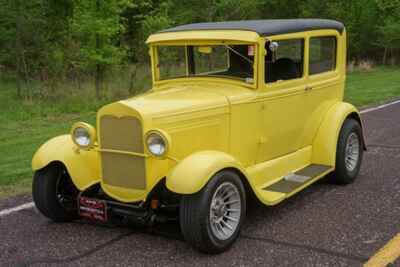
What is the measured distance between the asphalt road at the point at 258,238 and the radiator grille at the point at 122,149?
1.72 feet

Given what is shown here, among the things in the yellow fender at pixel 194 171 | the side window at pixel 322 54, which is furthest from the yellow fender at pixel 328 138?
the yellow fender at pixel 194 171

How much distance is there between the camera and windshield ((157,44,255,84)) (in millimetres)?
5176

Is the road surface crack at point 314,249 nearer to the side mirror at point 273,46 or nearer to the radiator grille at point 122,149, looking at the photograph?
the radiator grille at point 122,149

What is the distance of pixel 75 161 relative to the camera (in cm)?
474

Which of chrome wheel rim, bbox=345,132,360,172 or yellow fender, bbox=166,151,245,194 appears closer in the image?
yellow fender, bbox=166,151,245,194

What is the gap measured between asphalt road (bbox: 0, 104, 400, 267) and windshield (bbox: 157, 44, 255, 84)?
1.40m

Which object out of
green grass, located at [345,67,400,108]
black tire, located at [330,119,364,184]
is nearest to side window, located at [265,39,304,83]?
black tire, located at [330,119,364,184]

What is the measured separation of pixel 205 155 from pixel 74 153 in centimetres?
132

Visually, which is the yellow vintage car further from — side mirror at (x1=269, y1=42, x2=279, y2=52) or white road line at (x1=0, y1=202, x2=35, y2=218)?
white road line at (x1=0, y1=202, x2=35, y2=218)

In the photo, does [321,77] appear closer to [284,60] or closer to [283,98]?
[284,60]

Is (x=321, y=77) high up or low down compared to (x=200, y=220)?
up

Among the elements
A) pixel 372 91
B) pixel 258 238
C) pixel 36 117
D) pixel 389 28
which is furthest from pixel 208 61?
pixel 389 28

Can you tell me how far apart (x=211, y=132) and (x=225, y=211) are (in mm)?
755

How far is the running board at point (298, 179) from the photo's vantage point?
5047 mm
